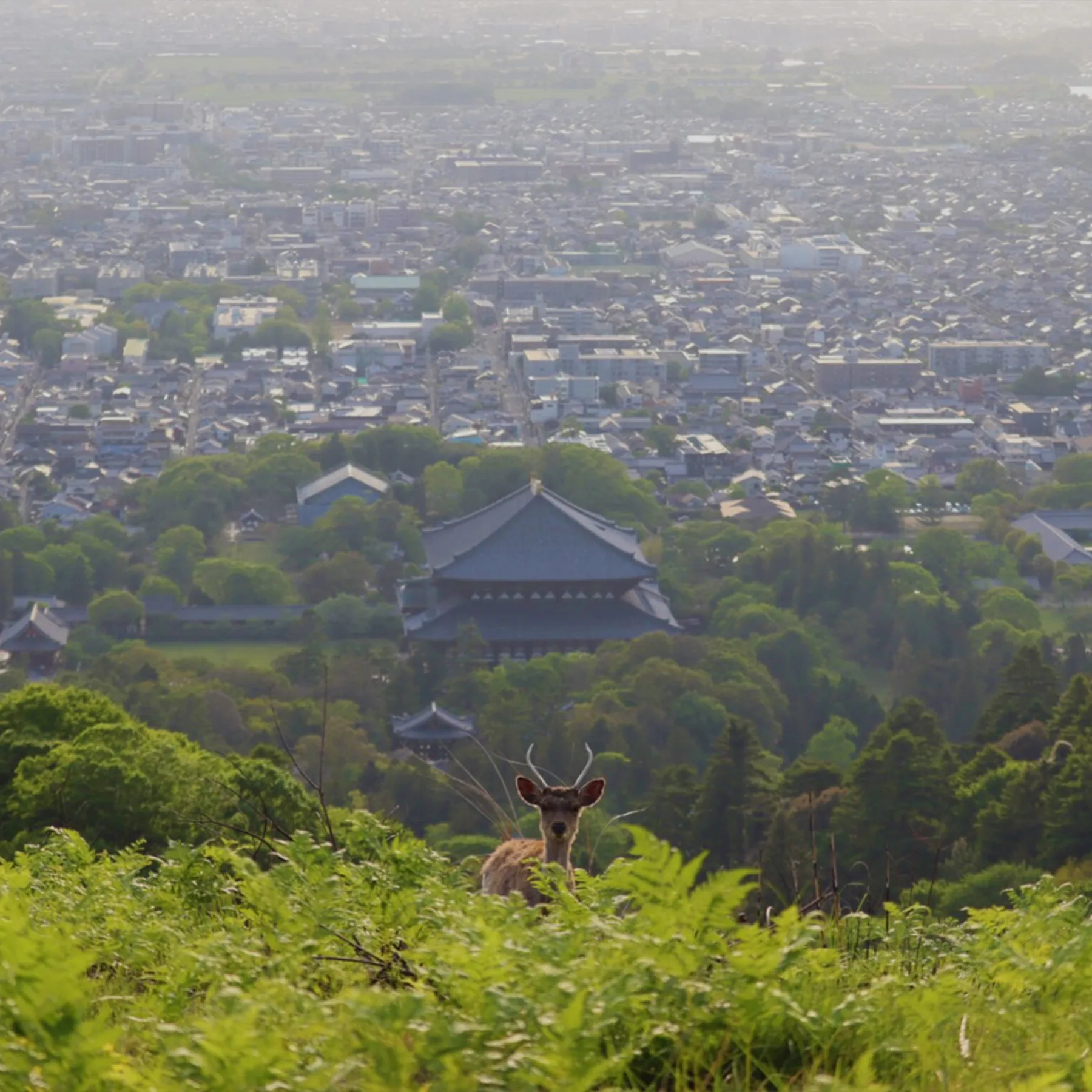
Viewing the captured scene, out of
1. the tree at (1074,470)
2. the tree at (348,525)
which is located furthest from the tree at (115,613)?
the tree at (1074,470)

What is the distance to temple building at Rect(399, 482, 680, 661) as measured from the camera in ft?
75.5

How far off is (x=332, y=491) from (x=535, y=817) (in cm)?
1656

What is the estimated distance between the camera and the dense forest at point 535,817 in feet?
9.06

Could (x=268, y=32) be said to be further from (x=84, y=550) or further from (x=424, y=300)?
(x=84, y=550)

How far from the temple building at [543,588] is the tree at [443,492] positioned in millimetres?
4877

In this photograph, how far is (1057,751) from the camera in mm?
12820

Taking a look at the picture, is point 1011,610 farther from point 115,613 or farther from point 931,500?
point 115,613

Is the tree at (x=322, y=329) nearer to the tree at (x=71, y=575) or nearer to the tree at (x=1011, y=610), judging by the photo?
the tree at (x=71, y=575)

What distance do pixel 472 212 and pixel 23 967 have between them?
60.5m

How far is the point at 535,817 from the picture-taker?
13008 mm

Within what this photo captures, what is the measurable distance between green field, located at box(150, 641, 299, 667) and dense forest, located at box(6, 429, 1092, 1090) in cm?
40

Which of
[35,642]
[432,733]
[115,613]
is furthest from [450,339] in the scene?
[432,733]

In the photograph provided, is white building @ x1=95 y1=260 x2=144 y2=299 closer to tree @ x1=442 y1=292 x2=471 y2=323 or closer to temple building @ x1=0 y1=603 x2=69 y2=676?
tree @ x1=442 y1=292 x2=471 y2=323

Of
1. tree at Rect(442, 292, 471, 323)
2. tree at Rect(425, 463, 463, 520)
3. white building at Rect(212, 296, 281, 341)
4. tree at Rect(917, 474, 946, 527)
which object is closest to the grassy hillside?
tree at Rect(425, 463, 463, 520)
